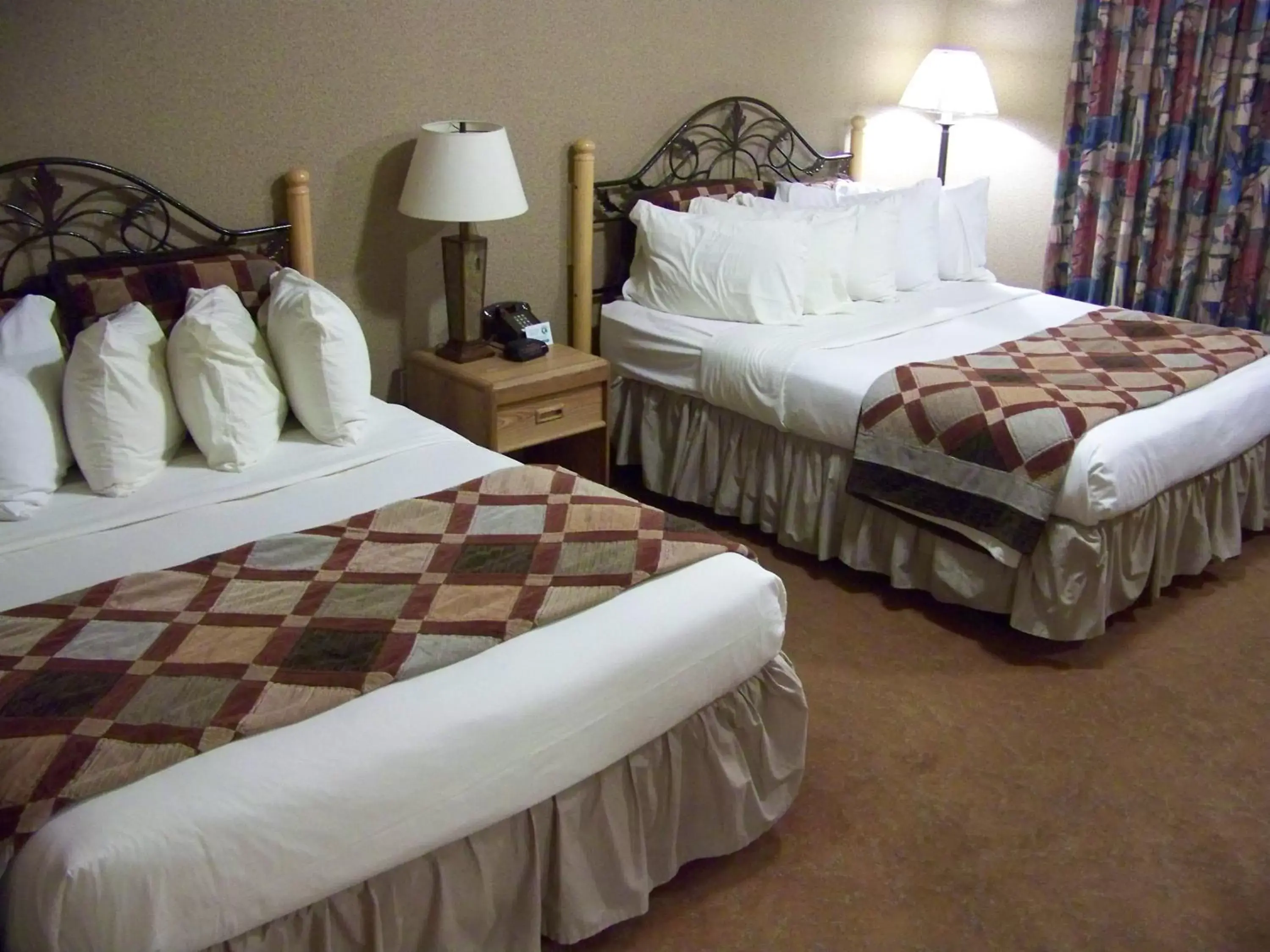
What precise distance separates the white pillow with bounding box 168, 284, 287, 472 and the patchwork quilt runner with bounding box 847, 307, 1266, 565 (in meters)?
1.54

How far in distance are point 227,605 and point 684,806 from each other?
34.1 inches

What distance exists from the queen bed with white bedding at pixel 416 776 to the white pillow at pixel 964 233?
2.34 m

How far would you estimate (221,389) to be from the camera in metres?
2.36

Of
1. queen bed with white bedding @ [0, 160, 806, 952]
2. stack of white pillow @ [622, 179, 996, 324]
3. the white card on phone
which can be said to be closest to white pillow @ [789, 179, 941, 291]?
stack of white pillow @ [622, 179, 996, 324]

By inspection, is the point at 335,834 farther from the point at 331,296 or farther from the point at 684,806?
the point at 331,296

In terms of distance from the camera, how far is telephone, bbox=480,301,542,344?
10.8 feet

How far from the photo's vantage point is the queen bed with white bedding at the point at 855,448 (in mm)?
2812

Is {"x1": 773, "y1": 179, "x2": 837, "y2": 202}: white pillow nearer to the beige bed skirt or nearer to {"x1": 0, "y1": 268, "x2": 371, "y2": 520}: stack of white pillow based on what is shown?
the beige bed skirt

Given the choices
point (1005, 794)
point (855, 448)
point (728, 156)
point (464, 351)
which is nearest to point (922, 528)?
point (855, 448)

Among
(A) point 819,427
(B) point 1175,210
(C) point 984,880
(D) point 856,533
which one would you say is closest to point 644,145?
(A) point 819,427

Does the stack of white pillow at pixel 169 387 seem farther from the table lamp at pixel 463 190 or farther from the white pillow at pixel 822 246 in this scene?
the white pillow at pixel 822 246

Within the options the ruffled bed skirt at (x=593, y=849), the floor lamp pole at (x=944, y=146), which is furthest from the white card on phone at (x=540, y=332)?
the floor lamp pole at (x=944, y=146)

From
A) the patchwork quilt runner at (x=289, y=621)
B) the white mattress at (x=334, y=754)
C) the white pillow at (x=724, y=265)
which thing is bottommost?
the white mattress at (x=334, y=754)

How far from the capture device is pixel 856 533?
3.20 metres
